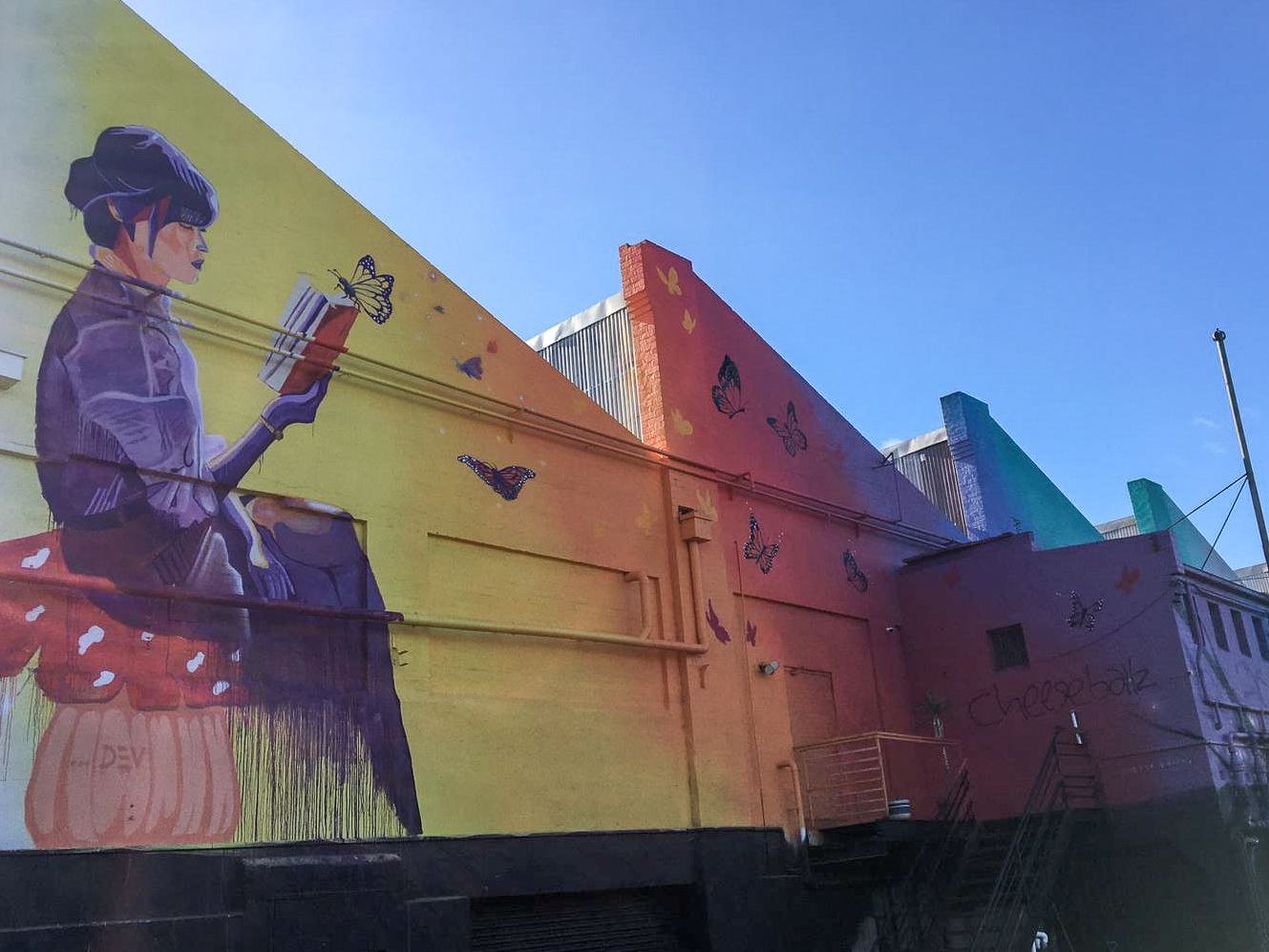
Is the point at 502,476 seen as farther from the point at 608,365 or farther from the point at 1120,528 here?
the point at 1120,528

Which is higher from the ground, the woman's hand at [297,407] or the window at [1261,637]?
the woman's hand at [297,407]

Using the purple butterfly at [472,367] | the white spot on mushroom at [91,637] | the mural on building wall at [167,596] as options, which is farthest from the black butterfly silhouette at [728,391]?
the white spot on mushroom at [91,637]

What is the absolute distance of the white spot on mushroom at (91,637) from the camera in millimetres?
9820

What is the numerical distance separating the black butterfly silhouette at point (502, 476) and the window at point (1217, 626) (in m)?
9.83

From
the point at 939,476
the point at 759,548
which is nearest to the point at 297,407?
the point at 759,548

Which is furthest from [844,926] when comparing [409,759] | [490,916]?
[409,759]

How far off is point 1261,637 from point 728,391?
351 inches

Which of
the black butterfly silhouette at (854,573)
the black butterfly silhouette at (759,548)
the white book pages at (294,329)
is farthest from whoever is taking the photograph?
the black butterfly silhouette at (854,573)

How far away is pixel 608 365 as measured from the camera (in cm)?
1692

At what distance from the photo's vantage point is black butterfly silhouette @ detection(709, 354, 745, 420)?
16641mm

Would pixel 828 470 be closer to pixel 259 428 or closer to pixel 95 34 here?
pixel 259 428

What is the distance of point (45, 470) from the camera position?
32.9 ft

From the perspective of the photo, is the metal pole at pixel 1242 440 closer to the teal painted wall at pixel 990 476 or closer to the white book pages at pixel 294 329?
the teal painted wall at pixel 990 476

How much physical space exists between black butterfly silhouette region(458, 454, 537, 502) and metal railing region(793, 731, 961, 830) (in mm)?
5165
